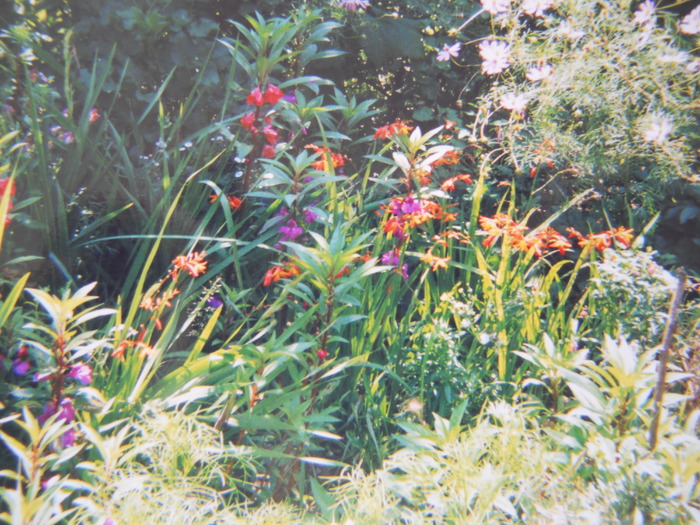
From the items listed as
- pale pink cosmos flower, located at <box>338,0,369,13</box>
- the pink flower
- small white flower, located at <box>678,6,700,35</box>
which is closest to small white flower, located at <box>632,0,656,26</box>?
small white flower, located at <box>678,6,700,35</box>

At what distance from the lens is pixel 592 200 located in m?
2.53

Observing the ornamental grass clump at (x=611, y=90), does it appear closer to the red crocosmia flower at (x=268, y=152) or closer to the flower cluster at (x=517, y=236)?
the flower cluster at (x=517, y=236)

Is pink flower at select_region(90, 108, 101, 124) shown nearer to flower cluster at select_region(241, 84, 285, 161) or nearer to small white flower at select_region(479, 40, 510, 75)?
flower cluster at select_region(241, 84, 285, 161)

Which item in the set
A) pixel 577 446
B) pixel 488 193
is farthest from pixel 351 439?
pixel 488 193

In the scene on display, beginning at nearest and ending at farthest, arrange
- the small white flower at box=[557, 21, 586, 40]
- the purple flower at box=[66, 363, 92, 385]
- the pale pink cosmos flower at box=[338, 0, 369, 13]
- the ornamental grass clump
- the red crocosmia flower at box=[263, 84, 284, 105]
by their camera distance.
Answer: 1. the purple flower at box=[66, 363, 92, 385]
2. the red crocosmia flower at box=[263, 84, 284, 105]
3. the ornamental grass clump
4. the small white flower at box=[557, 21, 586, 40]
5. the pale pink cosmos flower at box=[338, 0, 369, 13]

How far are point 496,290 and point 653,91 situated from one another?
104 centimetres

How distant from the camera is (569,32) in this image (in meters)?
2.14

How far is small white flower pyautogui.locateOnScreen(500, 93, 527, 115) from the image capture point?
225cm

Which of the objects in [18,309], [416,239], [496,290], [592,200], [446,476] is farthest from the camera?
[592,200]

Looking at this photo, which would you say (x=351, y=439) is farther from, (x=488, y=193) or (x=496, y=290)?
(x=488, y=193)

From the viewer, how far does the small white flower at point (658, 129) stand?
191 centimetres

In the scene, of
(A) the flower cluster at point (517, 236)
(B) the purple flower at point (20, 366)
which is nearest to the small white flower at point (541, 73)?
(A) the flower cluster at point (517, 236)

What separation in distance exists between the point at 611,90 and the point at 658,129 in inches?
10.4

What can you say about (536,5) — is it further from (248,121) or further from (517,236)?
(248,121)
